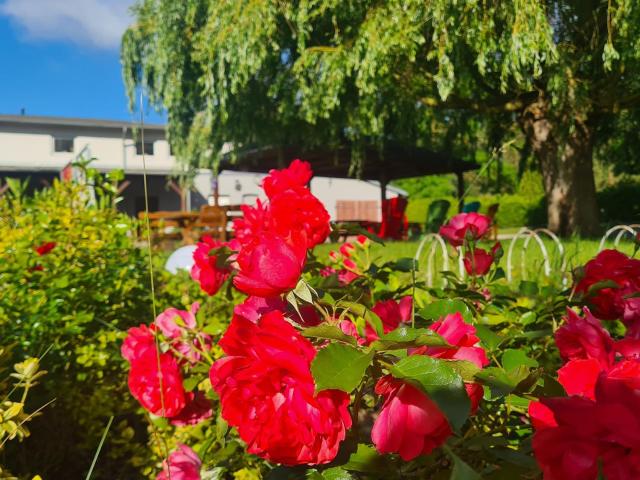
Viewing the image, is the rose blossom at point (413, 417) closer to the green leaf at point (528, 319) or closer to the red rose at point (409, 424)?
the red rose at point (409, 424)

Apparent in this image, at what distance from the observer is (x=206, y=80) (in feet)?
28.3

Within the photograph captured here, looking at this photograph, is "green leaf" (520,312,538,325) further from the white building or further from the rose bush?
the white building

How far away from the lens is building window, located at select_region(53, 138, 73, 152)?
25.0 meters

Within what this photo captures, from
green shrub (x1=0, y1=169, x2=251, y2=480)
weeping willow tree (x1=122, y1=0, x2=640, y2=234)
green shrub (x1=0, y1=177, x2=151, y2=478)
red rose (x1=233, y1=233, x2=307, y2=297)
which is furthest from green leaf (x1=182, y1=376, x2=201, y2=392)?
weeping willow tree (x1=122, y1=0, x2=640, y2=234)

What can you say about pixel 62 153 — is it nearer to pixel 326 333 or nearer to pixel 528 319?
pixel 528 319

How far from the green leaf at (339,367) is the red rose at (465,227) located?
2.48 feet

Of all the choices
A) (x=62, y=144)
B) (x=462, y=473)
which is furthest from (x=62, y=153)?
(x=462, y=473)

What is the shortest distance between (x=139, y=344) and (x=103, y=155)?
26.3m

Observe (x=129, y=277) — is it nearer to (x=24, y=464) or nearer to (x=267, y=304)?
(x=24, y=464)

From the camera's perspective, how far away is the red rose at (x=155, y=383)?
1.10m

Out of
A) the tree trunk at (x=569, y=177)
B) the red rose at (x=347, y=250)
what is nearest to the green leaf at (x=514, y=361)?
the red rose at (x=347, y=250)

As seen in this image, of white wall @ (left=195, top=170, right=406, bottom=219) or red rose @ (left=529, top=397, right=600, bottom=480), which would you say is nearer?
red rose @ (left=529, top=397, right=600, bottom=480)

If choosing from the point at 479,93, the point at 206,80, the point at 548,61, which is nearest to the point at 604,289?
the point at 548,61

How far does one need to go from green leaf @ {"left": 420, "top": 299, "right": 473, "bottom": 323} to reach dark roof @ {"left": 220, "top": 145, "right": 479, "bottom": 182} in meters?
11.2
